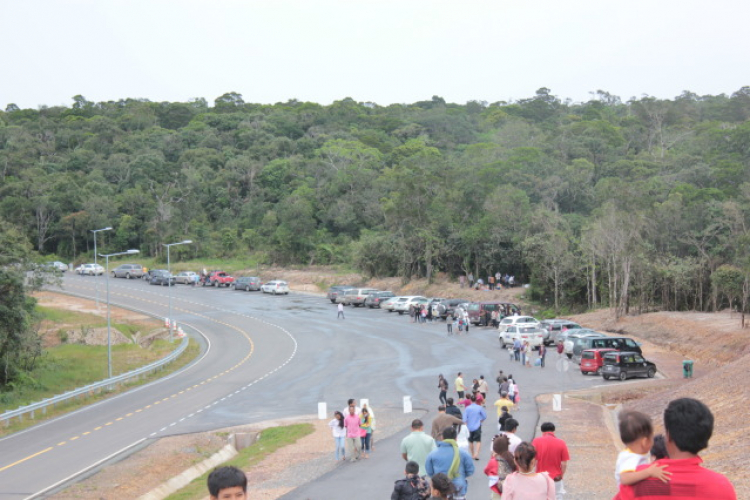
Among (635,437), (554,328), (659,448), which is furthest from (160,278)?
(635,437)

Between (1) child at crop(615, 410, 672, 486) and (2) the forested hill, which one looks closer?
(1) child at crop(615, 410, 672, 486)

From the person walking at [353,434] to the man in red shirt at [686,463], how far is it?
49.0ft

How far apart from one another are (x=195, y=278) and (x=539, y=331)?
52.2 metres

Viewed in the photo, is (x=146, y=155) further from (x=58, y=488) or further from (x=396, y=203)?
(x=58, y=488)

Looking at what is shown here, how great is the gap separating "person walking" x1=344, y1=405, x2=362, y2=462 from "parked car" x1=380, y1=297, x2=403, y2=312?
4439 centimetres

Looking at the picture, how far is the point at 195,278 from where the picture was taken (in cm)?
8688

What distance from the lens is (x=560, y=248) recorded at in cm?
6188

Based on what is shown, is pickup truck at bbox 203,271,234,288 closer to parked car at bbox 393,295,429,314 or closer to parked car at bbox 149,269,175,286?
parked car at bbox 149,269,175,286

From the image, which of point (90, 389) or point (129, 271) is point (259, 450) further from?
point (129, 271)

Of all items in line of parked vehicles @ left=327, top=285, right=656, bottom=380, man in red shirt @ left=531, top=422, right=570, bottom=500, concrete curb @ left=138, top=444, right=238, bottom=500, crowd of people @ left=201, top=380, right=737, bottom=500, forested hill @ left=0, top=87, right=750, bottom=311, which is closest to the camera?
crowd of people @ left=201, top=380, right=737, bottom=500

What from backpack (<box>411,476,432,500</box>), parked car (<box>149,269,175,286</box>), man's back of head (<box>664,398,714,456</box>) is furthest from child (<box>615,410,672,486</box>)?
parked car (<box>149,269,175,286</box>)

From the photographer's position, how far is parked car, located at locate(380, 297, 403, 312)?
212 feet

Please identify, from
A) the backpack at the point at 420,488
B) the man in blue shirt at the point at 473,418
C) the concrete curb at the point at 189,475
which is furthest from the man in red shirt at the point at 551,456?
the concrete curb at the point at 189,475

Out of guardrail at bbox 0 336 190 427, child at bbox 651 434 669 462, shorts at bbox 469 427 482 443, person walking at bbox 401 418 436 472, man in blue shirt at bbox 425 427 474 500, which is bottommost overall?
guardrail at bbox 0 336 190 427
